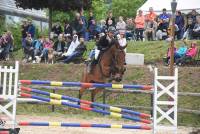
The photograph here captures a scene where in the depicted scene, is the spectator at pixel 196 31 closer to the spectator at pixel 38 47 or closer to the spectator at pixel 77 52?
the spectator at pixel 77 52

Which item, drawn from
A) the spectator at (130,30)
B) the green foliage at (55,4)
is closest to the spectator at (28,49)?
the green foliage at (55,4)

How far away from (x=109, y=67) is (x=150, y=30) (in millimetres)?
9866

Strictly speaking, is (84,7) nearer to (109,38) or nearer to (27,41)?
(27,41)

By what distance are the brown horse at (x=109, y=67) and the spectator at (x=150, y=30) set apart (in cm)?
878

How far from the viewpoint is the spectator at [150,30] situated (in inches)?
1009

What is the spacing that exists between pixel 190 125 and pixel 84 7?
1542 cm

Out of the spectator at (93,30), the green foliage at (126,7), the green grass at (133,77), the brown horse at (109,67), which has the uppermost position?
the green foliage at (126,7)

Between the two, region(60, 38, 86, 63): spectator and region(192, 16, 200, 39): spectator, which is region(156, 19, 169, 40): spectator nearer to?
region(192, 16, 200, 39): spectator

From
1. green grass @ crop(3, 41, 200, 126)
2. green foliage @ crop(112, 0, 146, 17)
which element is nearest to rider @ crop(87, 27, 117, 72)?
green grass @ crop(3, 41, 200, 126)

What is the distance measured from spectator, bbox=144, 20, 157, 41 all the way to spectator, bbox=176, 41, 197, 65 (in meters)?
3.88

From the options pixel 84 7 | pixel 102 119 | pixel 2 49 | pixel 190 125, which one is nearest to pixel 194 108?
pixel 190 125

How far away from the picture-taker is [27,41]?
85.5 ft

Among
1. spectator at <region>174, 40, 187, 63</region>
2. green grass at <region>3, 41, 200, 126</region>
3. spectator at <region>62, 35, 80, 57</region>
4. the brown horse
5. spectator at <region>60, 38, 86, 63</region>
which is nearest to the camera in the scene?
the brown horse

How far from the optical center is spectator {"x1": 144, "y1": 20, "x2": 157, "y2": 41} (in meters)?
25.6
